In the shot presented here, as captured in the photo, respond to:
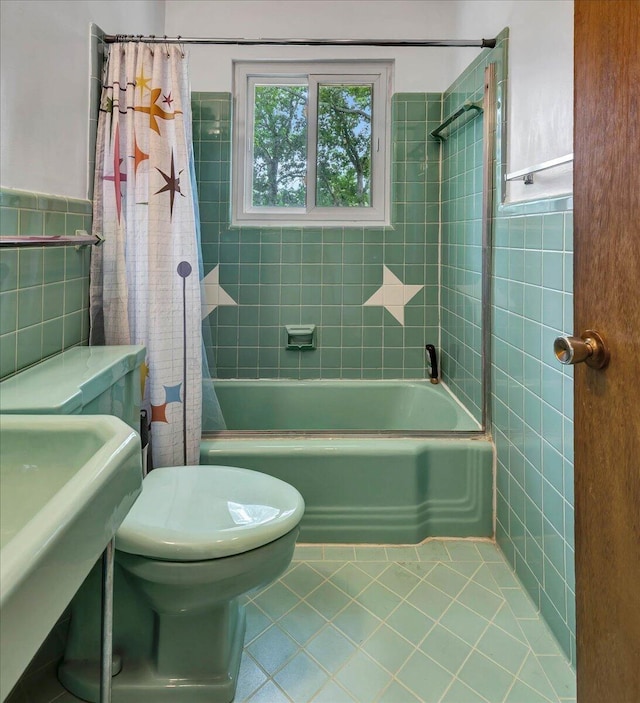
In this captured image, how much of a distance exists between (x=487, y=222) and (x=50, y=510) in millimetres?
1861

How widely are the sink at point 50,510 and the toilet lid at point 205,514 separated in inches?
13.5

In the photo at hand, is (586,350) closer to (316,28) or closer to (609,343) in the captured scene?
(609,343)

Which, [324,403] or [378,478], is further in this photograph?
[324,403]

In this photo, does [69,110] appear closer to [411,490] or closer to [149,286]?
[149,286]

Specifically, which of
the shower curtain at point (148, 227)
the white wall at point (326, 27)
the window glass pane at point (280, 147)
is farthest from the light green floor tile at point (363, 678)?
the white wall at point (326, 27)

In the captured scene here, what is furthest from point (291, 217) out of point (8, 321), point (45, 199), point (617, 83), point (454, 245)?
point (617, 83)

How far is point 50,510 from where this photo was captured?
0.55 m

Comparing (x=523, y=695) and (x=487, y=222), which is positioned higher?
(x=487, y=222)

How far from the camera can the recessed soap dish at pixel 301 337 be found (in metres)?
2.65

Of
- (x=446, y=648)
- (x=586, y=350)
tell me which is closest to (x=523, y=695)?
(x=446, y=648)

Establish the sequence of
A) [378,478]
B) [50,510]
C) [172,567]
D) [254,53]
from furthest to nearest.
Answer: [254,53]
[378,478]
[172,567]
[50,510]

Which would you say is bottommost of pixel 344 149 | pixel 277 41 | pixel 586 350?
pixel 586 350

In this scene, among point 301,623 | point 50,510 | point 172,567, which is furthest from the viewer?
point 301,623

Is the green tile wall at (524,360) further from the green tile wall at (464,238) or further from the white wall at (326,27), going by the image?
the white wall at (326,27)
